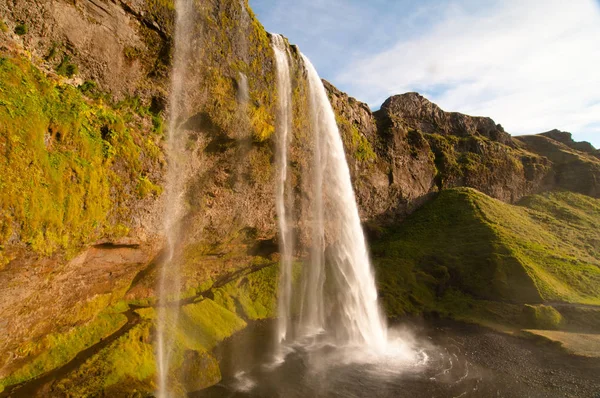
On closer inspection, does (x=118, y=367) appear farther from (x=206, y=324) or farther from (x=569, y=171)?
(x=569, y=171)

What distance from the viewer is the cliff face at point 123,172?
1038cm

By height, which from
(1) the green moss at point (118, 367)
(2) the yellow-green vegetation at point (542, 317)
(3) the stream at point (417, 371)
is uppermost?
(1) the green moss at point (118, 367)

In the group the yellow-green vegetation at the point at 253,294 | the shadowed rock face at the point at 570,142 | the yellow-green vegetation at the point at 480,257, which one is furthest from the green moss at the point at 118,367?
the shadowed rock face at the point at 570,142

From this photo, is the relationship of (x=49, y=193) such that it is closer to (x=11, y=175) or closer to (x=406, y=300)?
(x=11, y=175)

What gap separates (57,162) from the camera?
35.9 ft

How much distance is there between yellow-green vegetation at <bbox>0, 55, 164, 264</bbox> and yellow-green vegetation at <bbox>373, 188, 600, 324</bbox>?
2196 cm

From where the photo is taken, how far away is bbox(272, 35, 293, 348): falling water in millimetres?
21875

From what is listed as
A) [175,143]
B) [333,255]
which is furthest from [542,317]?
[175,143]

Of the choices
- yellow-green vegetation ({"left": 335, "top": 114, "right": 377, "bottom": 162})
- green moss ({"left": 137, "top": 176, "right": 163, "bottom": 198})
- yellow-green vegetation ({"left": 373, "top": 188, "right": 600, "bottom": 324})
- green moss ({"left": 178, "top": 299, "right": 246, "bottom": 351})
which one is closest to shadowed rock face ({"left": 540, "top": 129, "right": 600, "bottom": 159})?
yellow-green vegetation ({"left": 373, "top": 188, "right": 600, "bottom": 324})

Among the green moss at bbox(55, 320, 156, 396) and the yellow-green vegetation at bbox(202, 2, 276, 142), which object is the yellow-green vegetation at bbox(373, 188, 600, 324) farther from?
the green moss at bbox(55, 320, 156, 396)

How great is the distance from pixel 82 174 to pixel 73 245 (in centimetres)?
248

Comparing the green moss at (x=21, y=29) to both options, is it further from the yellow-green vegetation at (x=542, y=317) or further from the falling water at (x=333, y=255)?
the yellow-green vegetation at (x=542, y=317)

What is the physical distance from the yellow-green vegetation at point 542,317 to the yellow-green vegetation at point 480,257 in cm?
114

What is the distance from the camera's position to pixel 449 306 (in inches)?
1090
